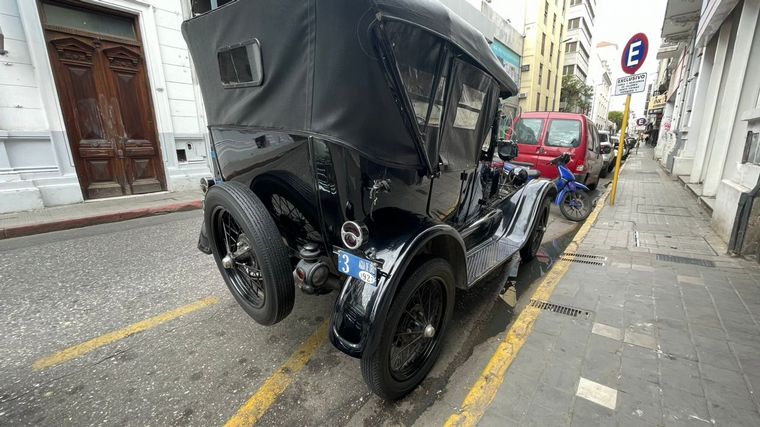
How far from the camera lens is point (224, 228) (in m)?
2.56

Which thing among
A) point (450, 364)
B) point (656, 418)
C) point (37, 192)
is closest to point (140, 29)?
point (37, 192)

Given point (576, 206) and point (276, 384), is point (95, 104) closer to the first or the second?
point (276, 384)

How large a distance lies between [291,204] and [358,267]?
74 cm

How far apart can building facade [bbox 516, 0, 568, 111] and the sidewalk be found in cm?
2410

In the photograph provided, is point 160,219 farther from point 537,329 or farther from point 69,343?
point 537,329

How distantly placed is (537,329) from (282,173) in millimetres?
2226

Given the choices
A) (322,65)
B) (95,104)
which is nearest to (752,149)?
(322,65)

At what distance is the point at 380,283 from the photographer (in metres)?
1.84

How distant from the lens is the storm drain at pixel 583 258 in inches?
160

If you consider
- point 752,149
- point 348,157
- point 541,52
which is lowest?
point 752,149

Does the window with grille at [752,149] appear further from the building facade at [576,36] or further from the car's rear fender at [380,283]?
the building facade at [576,36]

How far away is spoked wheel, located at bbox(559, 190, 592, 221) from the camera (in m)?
6.23

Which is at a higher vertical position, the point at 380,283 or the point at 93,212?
the point at 380,283

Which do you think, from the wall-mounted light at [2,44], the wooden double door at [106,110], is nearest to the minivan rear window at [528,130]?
the wooden double door at [106,110]
